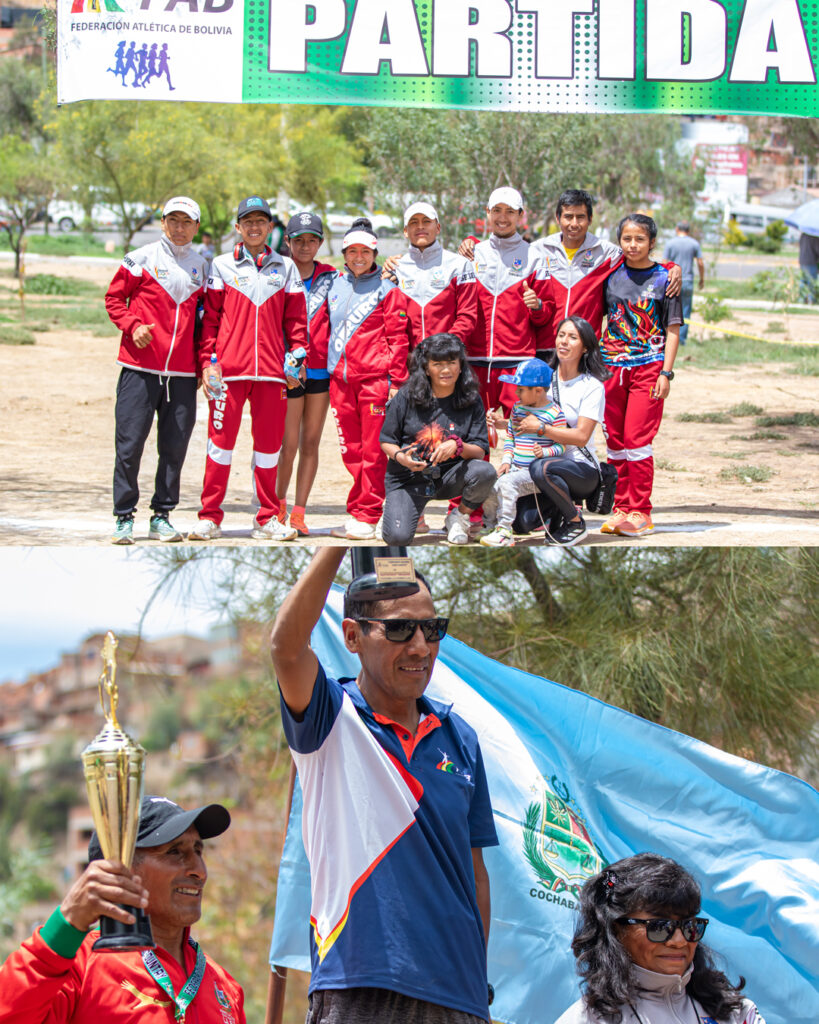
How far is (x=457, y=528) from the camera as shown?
270 inches

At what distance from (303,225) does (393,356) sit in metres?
0.91

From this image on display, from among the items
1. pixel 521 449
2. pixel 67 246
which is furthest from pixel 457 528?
pixel 67 246

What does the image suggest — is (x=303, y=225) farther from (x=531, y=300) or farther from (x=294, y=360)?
(x=531, y=300)

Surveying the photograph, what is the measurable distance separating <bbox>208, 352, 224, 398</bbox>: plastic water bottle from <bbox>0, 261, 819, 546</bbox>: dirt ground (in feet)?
2.61

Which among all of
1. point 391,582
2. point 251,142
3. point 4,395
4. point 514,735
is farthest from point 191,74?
point 251,142

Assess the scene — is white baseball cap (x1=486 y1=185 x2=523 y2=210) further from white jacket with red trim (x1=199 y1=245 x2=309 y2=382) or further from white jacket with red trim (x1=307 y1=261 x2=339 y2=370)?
white jacket with red trim (x1=199 y1=245 x2=309 y2=382)

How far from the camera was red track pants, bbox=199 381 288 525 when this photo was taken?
6.86 metres

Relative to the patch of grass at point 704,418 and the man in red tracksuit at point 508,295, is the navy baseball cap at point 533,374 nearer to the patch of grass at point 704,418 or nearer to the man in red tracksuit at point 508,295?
the man in red tracksuit at point 508,295

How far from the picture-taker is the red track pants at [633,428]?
7.11 m

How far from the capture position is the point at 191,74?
716 cm

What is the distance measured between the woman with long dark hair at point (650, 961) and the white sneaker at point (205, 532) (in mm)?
3902

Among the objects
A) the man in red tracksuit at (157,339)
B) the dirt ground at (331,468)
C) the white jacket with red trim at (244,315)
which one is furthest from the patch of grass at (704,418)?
the man in red tracksuit at (157,339)

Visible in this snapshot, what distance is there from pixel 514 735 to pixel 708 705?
3.25 meters

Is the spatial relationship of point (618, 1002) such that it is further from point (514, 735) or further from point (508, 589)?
point (508, 589)
